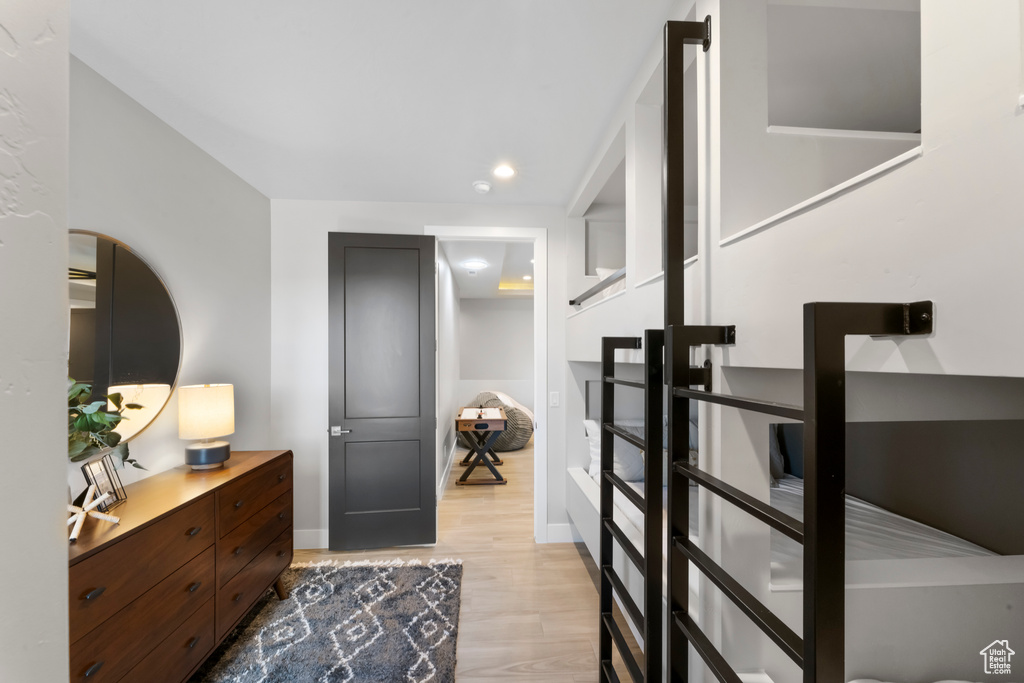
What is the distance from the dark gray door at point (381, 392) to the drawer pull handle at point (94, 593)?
185cm

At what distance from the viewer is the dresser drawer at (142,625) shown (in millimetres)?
1364

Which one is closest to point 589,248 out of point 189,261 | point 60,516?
point 189,261

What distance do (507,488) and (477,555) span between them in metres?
1.54

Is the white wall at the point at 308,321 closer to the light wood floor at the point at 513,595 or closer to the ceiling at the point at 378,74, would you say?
the light wood floor at the point at 513,595

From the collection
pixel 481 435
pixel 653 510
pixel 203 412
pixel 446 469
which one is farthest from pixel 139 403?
pixel 481 435

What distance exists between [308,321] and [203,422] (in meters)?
1.21

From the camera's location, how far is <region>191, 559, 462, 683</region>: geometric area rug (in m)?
2.01

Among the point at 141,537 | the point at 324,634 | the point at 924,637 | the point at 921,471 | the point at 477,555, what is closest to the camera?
the point at 924,637

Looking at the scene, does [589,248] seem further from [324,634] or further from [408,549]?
[324,634]

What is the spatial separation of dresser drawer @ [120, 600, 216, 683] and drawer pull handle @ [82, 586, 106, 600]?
0.35 m

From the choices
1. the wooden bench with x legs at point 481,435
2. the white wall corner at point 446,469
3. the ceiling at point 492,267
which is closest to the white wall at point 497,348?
the ceiling at point 492,267

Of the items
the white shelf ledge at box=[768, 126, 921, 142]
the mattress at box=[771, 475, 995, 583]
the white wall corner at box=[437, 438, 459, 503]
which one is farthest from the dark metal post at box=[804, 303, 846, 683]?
the white wall corner at box=[437, 438, 459, 503]

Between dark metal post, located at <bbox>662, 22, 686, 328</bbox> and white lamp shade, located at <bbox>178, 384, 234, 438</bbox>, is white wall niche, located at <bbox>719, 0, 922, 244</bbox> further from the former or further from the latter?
white lamp shade, located at <bbox>178, 384, 234, 438</bbox>

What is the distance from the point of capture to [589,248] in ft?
11.4
